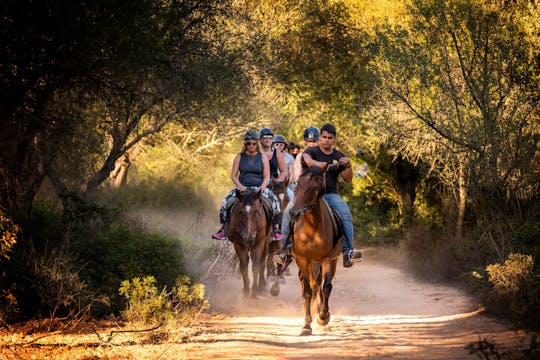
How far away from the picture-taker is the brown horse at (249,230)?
14.3 m

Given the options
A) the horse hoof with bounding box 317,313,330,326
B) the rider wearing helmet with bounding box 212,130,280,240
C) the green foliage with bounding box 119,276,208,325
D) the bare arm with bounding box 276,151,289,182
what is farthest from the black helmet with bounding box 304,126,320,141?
the green foliage with bounding box 119,276,208,325

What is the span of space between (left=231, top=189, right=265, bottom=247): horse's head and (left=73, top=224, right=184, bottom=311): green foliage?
3.86 feet

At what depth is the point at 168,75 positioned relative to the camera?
15195 millimetres

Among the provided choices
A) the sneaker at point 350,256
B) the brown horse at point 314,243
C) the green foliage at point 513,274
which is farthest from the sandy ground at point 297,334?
the sneaker at point 350,256

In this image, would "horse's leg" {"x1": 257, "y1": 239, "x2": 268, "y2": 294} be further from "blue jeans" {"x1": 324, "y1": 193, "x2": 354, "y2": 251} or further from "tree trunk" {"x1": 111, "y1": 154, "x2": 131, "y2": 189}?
"tree trunk" {"x1": 111, "y1": 154, "x2": 131, "y2": 189}

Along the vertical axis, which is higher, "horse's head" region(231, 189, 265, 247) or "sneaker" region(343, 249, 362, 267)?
"horse's head" region(231, 189, 265, 247)

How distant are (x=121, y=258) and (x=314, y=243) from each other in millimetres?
3308

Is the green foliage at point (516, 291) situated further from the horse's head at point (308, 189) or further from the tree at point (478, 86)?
the horse's head at point (308, 189)

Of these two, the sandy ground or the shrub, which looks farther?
the shrub

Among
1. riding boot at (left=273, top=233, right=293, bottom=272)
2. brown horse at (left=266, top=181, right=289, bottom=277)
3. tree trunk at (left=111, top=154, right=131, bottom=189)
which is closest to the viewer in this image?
riding boot at (left=273, top=233, right=293, bottom=272)

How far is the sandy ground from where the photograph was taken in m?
8.97

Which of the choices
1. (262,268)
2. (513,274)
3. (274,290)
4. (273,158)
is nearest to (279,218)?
(262,268)

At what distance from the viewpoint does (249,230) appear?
1423 centimetres

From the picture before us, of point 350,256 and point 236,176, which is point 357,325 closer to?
point 350,256
